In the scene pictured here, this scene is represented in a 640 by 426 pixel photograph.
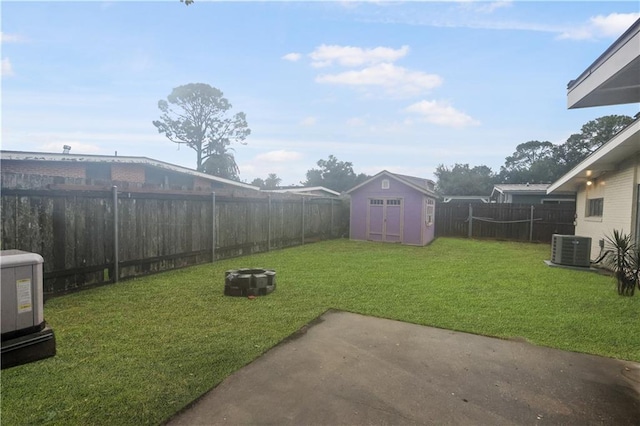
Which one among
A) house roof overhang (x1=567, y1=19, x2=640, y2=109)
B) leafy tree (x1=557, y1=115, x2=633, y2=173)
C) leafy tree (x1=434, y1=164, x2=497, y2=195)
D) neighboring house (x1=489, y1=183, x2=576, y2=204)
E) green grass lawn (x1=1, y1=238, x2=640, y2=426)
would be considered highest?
leafy tree (x1=557, y1=115, x2=633, y2=173)

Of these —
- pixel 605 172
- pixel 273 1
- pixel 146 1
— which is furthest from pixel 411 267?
pixel 146 1

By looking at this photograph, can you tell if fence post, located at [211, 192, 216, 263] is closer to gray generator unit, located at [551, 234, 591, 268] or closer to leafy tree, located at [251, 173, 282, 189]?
gray generator unit, located at [551, 234, 591, 268]

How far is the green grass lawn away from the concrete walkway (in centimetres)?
28

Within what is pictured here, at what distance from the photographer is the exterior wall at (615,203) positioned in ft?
22.2

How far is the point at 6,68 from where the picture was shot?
19.9 ft

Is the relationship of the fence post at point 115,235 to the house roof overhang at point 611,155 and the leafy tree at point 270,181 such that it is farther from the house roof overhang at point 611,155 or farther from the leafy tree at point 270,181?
the leafy tree at point 270,181

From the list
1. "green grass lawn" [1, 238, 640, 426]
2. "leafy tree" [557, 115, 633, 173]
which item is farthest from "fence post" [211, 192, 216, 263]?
"leafy tree" [557, 115, 633, 173]

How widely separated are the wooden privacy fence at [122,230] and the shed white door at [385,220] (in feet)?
17.8

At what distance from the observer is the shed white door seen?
13172 millimetres

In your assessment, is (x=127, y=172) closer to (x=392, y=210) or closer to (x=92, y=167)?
(x=92, y=167)

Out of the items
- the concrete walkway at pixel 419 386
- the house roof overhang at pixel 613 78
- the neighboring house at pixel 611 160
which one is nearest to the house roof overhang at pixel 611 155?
the neighboring house at pixel 611 160

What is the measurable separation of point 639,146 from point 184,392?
857 centimetres

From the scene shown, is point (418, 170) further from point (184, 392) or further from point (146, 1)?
point (184, 392)

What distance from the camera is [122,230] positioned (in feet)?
18.6
